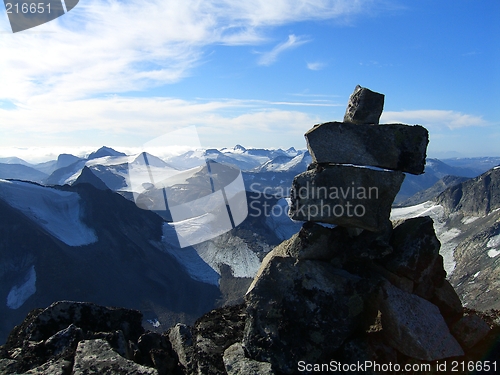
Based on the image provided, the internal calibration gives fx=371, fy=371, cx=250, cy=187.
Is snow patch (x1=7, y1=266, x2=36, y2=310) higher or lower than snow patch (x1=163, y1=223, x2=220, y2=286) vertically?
higher

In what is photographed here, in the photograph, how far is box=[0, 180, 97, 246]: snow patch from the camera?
439 ft

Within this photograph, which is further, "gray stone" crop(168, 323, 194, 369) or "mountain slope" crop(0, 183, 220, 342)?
"mountain slope" crop(0, 183, 220, 342)

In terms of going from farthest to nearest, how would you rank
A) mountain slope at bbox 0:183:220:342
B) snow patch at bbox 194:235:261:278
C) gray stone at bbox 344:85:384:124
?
1. snow patch at bbox 194:235:261:278
2. mountain slope at bbox 0:183:220:342
3. gray stone at bbox 344:85:384:124

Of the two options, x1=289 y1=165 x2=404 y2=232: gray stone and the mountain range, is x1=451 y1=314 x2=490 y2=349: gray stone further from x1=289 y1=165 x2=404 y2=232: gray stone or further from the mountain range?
the mountain range

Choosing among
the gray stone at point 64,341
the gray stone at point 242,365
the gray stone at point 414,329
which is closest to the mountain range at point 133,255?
the gray stone at point 414,329

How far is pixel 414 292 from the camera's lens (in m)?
12.2

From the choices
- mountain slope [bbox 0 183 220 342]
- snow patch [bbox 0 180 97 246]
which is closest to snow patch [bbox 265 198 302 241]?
mountain slope [bbox 0 183 220 342]

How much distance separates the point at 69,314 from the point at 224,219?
17460 centimetres

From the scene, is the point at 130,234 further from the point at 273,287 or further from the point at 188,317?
the point at 273,287

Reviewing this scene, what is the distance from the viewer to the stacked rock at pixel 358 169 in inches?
479

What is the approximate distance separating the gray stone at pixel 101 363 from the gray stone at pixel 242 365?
2.05 meters

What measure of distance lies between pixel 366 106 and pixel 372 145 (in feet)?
4.58

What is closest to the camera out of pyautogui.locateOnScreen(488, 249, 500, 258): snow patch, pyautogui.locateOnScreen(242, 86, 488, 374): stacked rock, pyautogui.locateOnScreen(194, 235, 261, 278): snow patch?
pyautogui.locateOnScreen(242, 86, 488, 374): stacked rock

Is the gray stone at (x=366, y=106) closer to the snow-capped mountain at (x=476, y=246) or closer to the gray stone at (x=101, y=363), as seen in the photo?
the gray stone at (x=101, y=363)
